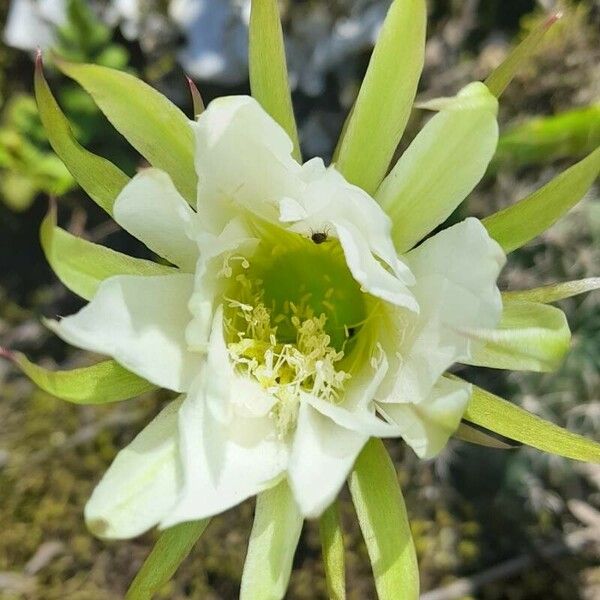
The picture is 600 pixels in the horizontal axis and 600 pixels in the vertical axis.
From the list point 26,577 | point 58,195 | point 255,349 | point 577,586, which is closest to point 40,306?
point 58,195

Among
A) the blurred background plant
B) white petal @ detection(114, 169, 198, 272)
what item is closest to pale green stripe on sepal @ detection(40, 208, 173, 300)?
white petal @ detection(114, 169, 198, 272)

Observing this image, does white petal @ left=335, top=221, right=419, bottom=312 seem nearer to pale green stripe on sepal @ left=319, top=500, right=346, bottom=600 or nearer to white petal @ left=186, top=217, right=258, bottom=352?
white petal @ left=186, top=217, right=258, bottom=352

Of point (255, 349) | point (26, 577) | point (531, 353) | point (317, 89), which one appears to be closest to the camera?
point (531, 353)

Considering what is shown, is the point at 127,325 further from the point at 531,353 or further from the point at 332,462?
the point at 531,353

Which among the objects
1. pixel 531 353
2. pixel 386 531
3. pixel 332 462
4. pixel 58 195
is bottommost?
pixel 58 195

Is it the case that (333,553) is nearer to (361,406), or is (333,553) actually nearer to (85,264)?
(361,406)

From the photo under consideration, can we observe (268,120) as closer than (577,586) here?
Yes

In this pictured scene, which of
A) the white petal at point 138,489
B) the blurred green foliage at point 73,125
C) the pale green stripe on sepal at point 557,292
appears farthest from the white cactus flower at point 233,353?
the blurred green foliage at point 73,125

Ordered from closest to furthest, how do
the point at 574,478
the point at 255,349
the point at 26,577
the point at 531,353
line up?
the point at 531,353 → the point at 255,349 → the point at 574,478 → the point at 26,577
